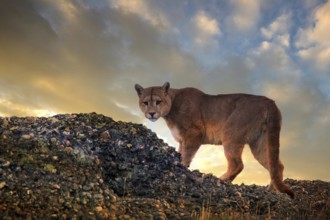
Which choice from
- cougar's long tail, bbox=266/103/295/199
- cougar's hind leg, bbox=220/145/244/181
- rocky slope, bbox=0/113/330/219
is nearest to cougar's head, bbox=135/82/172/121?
rocky slope, bbox=0/113/330/219

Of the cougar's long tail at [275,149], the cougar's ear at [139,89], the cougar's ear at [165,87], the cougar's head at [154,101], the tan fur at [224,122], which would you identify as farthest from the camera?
the cougar's ear at [139,89]

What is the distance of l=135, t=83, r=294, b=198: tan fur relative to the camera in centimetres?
1116

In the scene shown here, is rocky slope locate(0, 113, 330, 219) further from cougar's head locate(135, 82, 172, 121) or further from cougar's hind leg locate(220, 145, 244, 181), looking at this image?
cougar's head locate(135, 82, 172, 121)

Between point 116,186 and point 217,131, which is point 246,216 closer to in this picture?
point 116,186

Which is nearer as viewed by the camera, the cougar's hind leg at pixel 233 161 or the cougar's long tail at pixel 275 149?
the cougar's long tail at pixel 275 149

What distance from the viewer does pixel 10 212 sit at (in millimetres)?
6422

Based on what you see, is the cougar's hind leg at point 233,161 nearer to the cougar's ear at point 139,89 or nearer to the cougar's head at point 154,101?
the cougar's head at point 154,101

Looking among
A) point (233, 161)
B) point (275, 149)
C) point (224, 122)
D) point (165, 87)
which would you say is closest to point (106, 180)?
point (233, 161)

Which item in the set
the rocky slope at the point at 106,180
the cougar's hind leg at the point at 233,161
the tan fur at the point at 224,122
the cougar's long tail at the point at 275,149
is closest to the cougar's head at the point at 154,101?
the tan fur at the point at 224,122

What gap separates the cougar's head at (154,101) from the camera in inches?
506

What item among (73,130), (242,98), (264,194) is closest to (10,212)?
(73,130)

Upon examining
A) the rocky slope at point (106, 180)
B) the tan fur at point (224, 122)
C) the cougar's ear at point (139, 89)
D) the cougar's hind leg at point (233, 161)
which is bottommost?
the rocky slope at point (106, 180)

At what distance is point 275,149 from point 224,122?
6.37ft

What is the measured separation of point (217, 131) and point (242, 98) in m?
1.16
